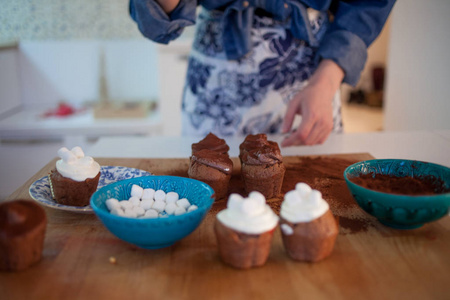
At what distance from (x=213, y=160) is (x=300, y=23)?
0.69 metres

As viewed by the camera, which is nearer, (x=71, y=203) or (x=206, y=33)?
(x=71, y=203)

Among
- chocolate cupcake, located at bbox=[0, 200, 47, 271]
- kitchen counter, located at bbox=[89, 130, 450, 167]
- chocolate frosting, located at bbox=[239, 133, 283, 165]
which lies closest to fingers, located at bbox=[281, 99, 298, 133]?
kitchen counter, located at bbox=[89, 130, 450, 167]

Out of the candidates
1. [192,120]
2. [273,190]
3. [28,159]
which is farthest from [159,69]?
[273,190]

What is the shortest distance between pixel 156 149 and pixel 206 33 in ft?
1.62

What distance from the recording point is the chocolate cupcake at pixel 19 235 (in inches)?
29.7

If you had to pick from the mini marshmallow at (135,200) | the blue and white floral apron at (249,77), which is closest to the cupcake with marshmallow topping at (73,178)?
the mini marshmallow at (135,200)

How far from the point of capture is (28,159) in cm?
298

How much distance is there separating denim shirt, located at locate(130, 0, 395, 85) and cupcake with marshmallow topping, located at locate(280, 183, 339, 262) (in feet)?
2.64

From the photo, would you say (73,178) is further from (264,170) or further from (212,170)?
(264,170)

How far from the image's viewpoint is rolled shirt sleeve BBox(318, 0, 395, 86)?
1.46 metres

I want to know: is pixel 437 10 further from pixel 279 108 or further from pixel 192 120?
pixel 192 120

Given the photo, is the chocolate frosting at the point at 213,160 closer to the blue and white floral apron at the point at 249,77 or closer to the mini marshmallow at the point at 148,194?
the mini marshmallow at the point at 148,194

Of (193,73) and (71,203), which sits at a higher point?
(193,73)

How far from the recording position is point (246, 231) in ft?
2.50
